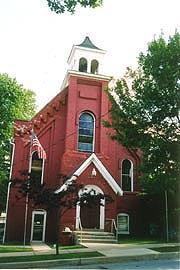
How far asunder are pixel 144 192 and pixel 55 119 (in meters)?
8.09

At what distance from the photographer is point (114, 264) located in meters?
10.6

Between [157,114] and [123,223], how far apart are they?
413 inches

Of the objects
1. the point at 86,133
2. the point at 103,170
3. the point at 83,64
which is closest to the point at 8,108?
the point at 83,64

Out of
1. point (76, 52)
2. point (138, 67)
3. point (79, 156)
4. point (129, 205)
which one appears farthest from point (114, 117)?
point (76, 52)

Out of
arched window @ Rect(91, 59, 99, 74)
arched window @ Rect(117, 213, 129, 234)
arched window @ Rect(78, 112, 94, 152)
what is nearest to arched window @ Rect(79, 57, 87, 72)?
arched window @ Rect(91, 59, 99, 74)

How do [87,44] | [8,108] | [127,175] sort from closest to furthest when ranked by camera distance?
[127,175] → [87,44] → [8,108]

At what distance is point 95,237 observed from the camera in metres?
17.5

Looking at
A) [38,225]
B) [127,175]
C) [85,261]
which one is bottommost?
[85,261]

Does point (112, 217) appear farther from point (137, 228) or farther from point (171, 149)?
point (171, 149)

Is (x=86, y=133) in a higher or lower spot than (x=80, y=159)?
higher

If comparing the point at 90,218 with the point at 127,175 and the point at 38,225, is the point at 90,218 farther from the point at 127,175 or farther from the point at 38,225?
the point at 127,175

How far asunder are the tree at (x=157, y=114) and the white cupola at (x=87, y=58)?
31.1 ft

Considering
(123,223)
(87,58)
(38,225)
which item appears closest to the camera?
(38,225)

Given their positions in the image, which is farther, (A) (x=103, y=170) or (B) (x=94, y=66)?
(B) (x=94, y=66)
